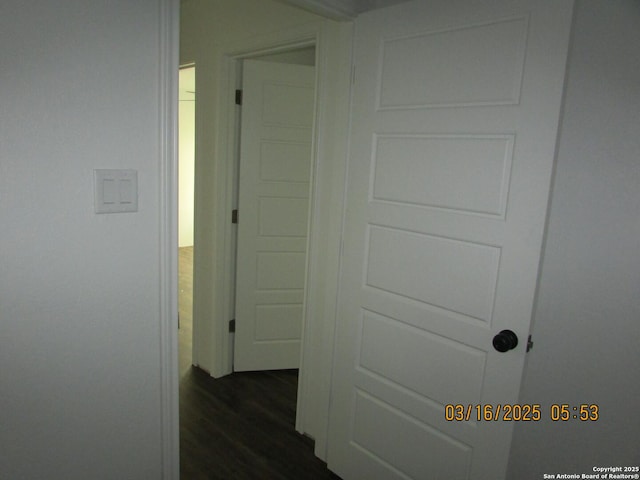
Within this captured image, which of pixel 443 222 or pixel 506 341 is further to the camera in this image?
pixel 443 222

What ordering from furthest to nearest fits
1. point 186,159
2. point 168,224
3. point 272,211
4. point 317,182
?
point 186,159, point 272,211, point 317,182, point 168,224

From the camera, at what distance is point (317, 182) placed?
2152 millimetres

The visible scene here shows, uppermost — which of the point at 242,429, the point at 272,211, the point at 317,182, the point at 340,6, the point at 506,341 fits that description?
the point at 340,6

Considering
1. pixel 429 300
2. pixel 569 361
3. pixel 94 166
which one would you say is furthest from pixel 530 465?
pixel 94 166

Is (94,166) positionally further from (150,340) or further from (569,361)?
(569,361)

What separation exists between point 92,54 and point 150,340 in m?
0.84

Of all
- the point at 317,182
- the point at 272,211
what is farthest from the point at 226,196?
A: the point at 317,182

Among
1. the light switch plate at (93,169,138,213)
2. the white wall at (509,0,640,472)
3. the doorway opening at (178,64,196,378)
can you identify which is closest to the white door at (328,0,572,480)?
the white wall at (509,0,640,472)

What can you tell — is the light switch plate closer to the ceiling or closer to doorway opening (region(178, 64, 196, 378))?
the ceiling

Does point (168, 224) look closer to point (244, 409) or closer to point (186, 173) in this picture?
point (244, 409)

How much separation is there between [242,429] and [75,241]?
1.66 meters

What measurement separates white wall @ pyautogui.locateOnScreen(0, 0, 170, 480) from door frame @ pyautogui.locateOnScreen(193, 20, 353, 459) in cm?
87

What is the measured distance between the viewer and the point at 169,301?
1.42m

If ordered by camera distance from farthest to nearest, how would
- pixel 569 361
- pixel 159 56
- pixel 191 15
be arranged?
pixel 191 15, pixel 569 361, pixel 159 56
